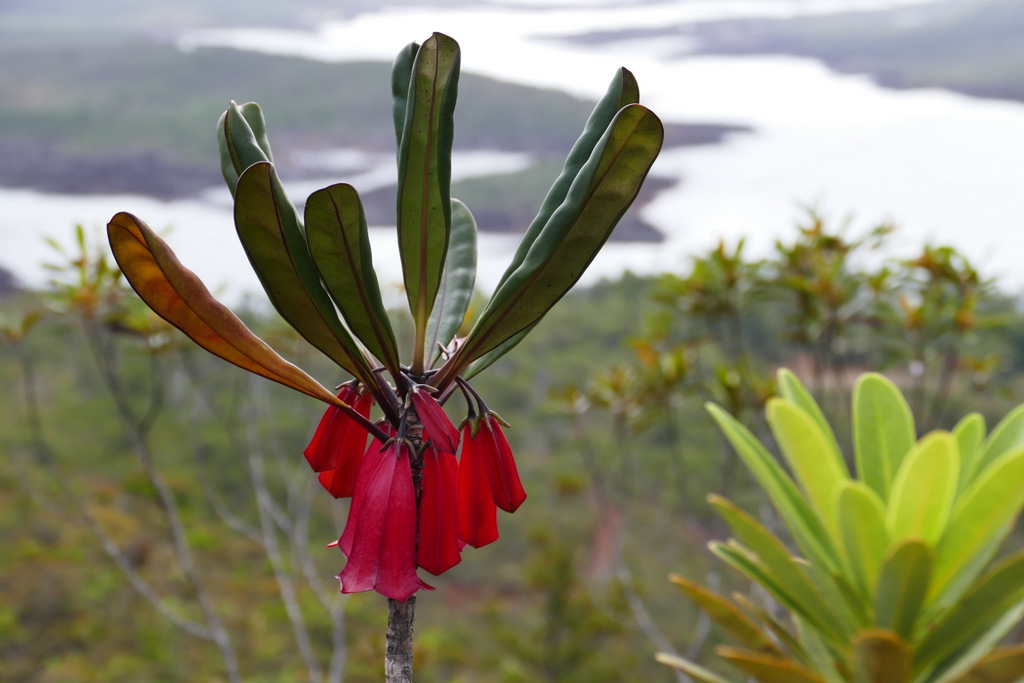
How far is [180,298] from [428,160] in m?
0.22

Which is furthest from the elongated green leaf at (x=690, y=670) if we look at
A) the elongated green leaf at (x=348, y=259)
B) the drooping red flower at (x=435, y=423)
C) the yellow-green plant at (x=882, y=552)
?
the elongated green leaf at (x=348, y=259)

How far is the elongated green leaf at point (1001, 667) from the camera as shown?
368 millimetres

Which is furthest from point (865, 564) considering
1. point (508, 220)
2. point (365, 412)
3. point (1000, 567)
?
point (508, 220)

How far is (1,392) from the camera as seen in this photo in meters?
9.91

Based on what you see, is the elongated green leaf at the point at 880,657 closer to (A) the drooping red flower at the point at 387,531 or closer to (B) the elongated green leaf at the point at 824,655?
(B) the elongated green leaf at the point at 824,655

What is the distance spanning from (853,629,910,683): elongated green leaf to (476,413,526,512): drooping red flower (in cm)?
29

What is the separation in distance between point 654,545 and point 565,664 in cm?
355

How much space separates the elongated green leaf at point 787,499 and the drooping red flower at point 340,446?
0.33 m

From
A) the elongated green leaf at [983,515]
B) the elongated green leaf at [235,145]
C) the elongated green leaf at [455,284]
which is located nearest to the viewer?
the elongated green leaf at [983,515]

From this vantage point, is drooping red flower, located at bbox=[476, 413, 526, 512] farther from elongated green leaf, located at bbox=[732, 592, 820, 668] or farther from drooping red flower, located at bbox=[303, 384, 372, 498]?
elongated green leaf, located at bbox=[732, 592, 820, 668]

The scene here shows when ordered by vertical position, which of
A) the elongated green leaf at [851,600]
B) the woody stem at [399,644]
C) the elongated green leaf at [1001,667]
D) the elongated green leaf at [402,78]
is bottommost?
the woody stem at [399,644]

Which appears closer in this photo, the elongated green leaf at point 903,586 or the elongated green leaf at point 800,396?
the elongated green leaf at point 903,586

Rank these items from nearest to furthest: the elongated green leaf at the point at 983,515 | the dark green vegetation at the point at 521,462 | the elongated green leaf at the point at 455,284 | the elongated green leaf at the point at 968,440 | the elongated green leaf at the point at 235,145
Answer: the elongated green leaf at the point at 983,515
the elongated green leaf at the point at 968,440
the elongated green leaf at the point at 235,145
the elongated green leaf at the point at 455,284
the dark green vegetation at the point at 521,462

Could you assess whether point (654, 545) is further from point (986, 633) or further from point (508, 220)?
point (986, 633)
